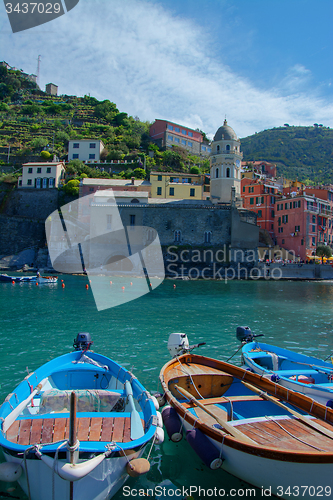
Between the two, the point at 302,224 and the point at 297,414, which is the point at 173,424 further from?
the point at 302,224

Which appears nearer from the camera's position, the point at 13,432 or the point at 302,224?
the point at 13,432

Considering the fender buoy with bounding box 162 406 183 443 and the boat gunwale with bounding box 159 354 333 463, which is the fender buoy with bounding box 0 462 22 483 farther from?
the boat gunwale with bounding box 159 354 333 463

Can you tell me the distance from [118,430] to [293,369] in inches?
222

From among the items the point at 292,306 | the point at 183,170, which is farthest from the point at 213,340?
the point at 183,170

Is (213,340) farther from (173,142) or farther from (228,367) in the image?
(173,142)

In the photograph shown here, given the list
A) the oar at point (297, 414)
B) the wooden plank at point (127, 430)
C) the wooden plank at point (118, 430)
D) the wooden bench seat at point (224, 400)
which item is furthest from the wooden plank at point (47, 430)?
the oar at point (297, 414)

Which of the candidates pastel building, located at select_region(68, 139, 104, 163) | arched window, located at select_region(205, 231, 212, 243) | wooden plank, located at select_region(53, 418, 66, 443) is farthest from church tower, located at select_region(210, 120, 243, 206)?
wooden plank, located at select_region(53, 418, 66, 443)

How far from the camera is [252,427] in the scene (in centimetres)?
518

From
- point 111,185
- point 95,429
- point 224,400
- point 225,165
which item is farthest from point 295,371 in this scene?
point 111,185

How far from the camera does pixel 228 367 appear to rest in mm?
7262

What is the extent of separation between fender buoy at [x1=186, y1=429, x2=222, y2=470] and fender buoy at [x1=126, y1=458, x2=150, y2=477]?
0.89 meters

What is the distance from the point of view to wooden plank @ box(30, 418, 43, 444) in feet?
15.0

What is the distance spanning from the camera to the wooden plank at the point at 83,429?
4602mm

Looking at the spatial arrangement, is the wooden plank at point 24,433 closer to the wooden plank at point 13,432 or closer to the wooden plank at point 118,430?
the wooden plank at point 13,432
